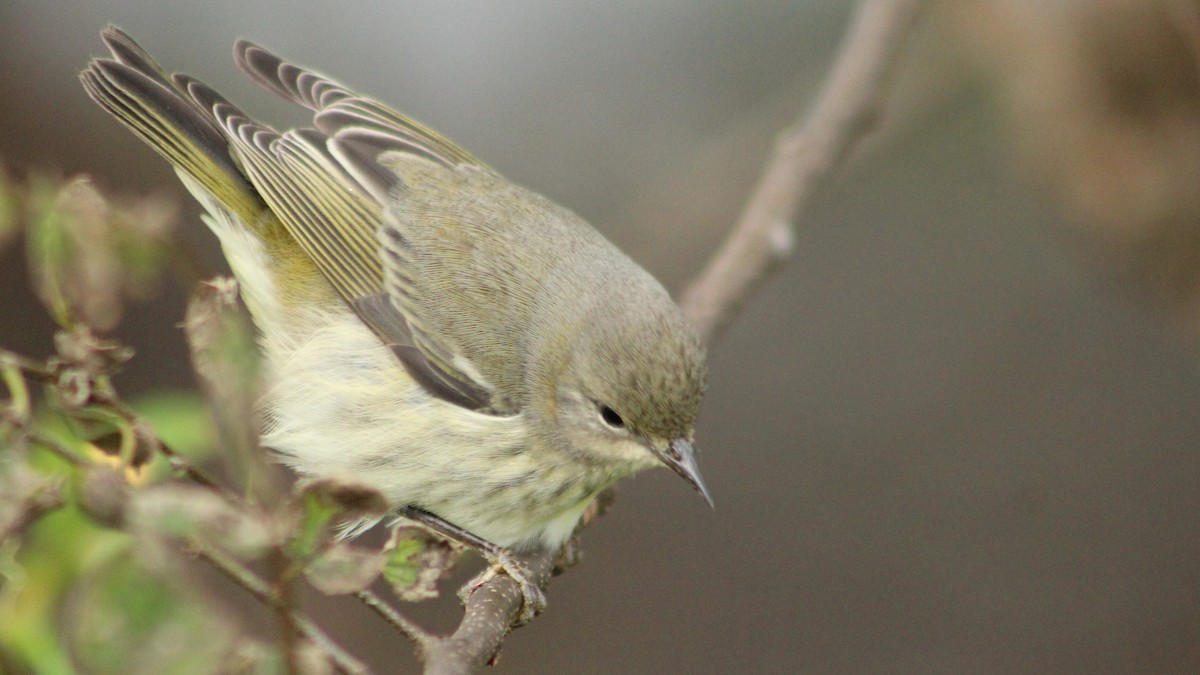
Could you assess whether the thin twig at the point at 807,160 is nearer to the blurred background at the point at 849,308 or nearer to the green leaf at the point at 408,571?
the blurred background at the point at 849,308

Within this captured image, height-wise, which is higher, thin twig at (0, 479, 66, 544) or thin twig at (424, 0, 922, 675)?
thin twig at (424, 0, 922, 675)

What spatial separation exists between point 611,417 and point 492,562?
53 cm

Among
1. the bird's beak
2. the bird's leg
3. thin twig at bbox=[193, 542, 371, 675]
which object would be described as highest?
thin twig at bbox=[193, 542, 371, 675]

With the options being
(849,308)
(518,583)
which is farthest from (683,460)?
(849,308)

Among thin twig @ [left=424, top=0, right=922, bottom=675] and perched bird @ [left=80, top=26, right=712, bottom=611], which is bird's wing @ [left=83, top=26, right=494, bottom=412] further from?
thin twig @ [left=424, top=0, right=922, bottom=675]

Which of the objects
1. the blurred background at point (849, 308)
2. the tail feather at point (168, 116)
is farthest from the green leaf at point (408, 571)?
the blurred background at point (849, 308)

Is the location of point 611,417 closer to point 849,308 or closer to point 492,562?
point 492,562

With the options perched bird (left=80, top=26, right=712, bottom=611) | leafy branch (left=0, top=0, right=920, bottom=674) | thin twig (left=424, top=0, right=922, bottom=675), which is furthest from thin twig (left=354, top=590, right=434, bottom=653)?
thin twig (left=424, top=0, right=922, bottom=675)

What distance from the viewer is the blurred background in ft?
16.8

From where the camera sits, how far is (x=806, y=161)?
4035 millimetres

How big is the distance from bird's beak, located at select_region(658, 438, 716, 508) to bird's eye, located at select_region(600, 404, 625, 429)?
0.51 feet

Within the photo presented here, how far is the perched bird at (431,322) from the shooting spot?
328 cm

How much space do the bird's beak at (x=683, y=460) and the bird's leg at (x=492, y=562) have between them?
1.63ft

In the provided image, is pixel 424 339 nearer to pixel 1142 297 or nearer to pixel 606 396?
pixel 606 396
